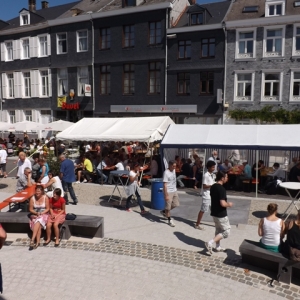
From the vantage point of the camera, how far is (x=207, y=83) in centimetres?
2395

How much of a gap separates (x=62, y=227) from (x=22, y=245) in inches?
35.0

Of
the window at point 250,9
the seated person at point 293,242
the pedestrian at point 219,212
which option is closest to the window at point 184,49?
the window at point 250,9

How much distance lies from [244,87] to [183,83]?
4291mm

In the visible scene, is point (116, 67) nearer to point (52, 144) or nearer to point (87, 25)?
point (87, 25)

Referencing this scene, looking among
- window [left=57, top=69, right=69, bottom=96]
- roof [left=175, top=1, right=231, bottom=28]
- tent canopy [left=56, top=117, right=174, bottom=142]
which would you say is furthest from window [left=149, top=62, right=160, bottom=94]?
tent canopy [left=56, top=117, right=174, bottom=142]

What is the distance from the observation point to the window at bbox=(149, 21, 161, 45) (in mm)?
24766

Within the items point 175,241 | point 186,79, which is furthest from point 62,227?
point 186,79

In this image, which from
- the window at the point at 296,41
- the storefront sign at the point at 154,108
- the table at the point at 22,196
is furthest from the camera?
the storefront sign at the point at 154,108

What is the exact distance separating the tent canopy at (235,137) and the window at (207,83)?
11561 millimetres

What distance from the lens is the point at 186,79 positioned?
967 inches

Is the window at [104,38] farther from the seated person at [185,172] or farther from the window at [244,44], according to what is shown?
the seated person at [185,172]

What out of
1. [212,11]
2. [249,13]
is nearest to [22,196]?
[249,13]

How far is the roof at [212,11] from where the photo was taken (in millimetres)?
23906

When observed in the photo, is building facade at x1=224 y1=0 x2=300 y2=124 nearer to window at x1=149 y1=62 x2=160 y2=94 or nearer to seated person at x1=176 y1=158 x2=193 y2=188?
window at x1=149 y1=62 x2=160 y2=94
